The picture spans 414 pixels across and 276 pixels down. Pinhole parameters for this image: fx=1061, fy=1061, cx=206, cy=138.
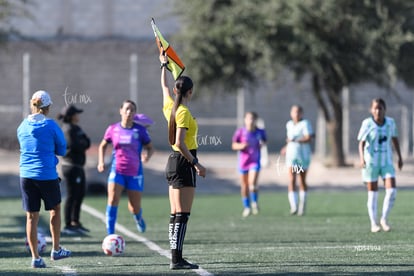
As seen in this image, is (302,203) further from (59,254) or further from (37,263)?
(37,263)

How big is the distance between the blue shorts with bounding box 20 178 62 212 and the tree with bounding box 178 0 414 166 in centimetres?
2060

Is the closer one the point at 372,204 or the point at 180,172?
the point at 180,172

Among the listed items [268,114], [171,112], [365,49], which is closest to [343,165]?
[365,49]

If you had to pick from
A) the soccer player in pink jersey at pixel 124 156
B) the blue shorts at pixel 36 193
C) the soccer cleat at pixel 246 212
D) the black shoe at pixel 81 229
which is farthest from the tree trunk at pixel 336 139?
the blue shorts at pixel 36 193

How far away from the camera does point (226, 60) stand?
113ft

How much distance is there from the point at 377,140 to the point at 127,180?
4066mm

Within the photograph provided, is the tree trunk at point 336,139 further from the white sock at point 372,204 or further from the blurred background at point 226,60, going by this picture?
the white sock at point 372,204

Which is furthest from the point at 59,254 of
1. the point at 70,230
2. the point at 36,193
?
the point at 70,230

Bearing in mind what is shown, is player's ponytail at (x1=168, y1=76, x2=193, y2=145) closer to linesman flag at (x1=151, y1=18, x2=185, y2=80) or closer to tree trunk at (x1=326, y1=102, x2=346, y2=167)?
linesman flag at (x1=151, y1=18, x2=185, y2=80)

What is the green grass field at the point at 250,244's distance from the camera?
1198 centimetres

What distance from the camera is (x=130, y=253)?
1433cm

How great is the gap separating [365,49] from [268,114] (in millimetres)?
10036

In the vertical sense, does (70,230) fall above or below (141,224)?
below

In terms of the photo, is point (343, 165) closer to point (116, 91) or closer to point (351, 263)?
point (116, 91)
